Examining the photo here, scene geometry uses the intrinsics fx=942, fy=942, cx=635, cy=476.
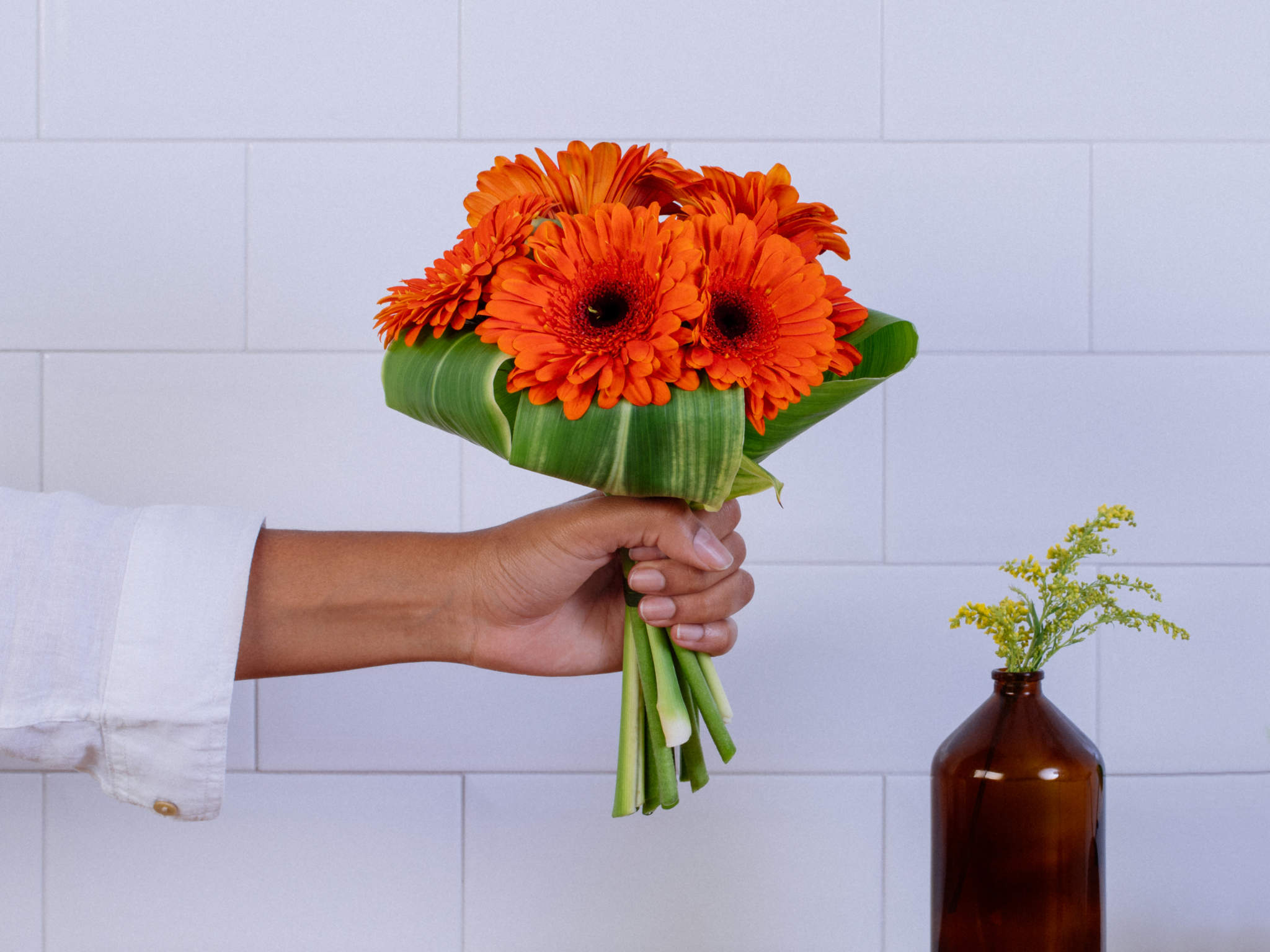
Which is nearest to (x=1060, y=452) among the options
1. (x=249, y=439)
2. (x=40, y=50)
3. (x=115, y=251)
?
(x=249, y=439)

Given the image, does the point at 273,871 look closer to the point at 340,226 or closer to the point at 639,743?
the point at 639,743

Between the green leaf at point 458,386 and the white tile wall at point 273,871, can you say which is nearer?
the green leaf at point 458,386

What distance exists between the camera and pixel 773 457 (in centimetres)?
81

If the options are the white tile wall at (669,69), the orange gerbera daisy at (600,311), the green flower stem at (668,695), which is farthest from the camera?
the white tile wall at (669,69)

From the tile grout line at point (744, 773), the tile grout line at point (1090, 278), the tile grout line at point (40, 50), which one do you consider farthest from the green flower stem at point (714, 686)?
the tile grout line at point (40, 50)

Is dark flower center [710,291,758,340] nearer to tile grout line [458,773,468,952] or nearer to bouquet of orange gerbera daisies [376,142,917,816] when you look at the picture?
bouquet of orange gerbera daisies [376,142,917,816]

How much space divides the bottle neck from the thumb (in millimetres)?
198

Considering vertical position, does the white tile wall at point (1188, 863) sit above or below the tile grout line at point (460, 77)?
below

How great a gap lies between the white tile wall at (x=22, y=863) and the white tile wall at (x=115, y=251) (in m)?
0.39

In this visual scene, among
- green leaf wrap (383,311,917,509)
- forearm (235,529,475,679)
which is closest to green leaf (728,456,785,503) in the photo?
green leaf wrap (383,311,917,509)

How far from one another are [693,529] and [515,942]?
0.47 meters

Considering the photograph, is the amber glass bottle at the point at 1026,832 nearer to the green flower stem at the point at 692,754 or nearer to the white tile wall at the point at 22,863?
the green flower stem at the point at 692,754

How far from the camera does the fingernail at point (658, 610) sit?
1.88 feet

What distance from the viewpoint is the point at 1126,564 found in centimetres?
81
